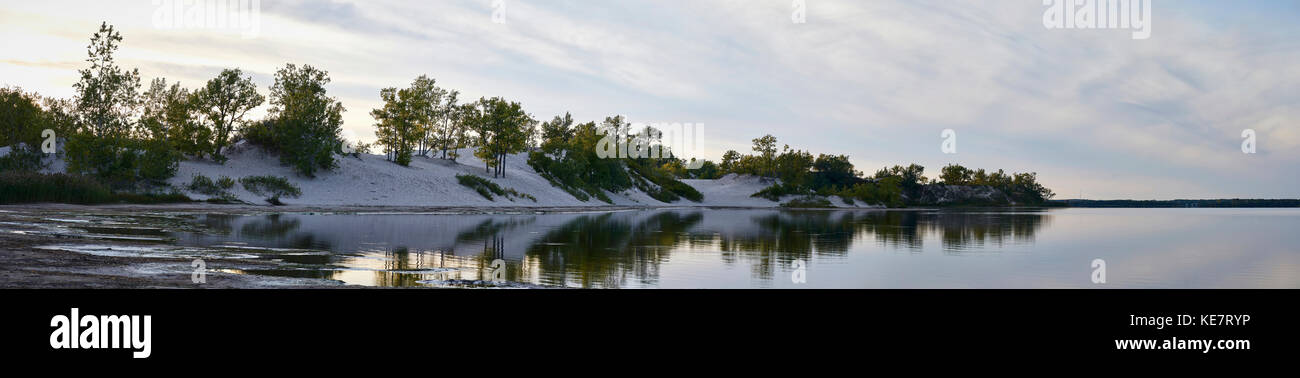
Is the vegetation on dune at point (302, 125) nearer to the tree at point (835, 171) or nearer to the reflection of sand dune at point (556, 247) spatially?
the reflection of sand dune at point (556, 247)

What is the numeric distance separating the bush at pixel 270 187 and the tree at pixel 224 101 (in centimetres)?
581

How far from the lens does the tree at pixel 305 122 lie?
188ft

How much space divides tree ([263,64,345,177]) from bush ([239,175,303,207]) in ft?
11.7

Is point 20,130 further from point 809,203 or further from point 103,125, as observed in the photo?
point 809,203

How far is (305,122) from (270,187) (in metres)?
8.72

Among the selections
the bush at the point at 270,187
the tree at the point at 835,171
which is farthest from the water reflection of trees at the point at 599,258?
the tree at the point at 835,171

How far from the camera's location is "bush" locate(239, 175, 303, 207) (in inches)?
1996

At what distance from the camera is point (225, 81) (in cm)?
5716

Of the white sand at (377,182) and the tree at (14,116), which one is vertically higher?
the tree at (14,116)
